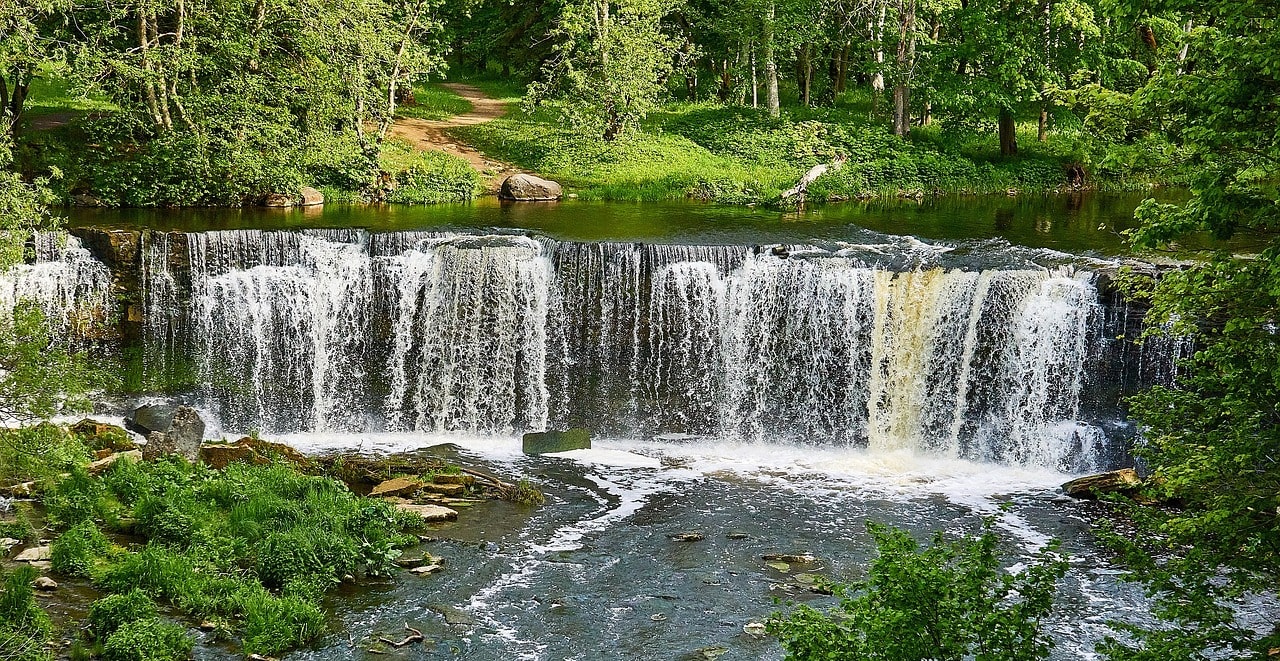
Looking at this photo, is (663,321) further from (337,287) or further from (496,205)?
(496,205)

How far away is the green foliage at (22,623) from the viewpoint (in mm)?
9023

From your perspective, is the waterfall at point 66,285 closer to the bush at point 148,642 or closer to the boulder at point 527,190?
the bush at point 148,642

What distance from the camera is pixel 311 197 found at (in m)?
27.2

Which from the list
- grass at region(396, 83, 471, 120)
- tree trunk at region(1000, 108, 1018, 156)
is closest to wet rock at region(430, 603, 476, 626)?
grass at region(396, 83, 471, 120)

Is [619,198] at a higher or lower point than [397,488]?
higher

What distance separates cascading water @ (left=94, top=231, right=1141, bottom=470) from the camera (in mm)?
18422

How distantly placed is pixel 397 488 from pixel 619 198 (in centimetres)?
1647

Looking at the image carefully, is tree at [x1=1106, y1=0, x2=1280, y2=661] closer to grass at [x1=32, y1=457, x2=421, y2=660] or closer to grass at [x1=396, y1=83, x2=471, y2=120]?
grass at [x1=32, y1=457, x2=421, y2=660]

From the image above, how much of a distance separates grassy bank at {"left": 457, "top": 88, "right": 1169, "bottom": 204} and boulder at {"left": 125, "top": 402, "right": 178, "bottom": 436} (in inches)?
575

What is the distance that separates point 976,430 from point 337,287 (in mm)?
10192

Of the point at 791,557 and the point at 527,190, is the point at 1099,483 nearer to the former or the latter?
the point at 791,557

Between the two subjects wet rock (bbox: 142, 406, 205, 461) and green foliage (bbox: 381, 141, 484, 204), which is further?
green foliage (bbox: 381, 141, 484, 204)

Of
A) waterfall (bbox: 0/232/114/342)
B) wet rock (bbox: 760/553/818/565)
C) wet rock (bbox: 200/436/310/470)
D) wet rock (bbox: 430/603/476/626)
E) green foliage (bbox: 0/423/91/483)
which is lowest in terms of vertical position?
wet rock (bbox: 430/603/476/626)

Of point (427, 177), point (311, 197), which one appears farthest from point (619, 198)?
point (311, 197)
